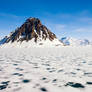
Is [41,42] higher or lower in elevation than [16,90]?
higher

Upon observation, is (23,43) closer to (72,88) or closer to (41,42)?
(41,42)

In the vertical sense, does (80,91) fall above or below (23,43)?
below

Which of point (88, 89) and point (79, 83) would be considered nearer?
point (88, 89)

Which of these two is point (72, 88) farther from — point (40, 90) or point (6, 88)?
point (6, 88)

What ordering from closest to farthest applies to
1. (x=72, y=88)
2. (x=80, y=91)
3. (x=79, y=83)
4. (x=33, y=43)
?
(x=80, y=91)
(x=72, y=88)
(x=79, y=83)
(x=33, y=43)

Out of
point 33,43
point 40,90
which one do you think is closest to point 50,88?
point 40,90

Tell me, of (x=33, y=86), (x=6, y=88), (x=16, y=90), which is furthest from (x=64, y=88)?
(x=6, y=88)

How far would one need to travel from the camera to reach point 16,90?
8.11 m

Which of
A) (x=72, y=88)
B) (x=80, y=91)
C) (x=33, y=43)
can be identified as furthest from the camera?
(x=33, y=43)

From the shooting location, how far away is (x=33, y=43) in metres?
194

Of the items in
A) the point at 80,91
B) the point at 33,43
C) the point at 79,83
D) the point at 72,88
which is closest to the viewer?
the point at 80,91

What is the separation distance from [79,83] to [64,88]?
1561 mm

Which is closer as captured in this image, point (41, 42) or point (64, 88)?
point (64, 88)

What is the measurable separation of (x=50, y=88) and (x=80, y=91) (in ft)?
5.96
